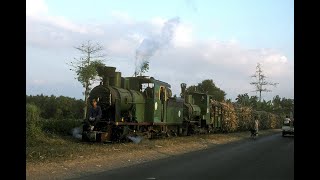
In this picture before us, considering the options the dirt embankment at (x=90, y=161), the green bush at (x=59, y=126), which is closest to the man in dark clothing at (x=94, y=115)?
the dirt embankment at (x=90, y=161)

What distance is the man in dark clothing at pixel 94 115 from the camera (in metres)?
19.0

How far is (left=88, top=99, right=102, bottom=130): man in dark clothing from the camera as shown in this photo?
1895cm

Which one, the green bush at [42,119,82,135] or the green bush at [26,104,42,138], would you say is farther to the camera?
the green bush at [42,119,82,135]

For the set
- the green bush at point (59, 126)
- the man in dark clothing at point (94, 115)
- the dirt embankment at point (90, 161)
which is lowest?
the dirt embankment at point (90, 161)

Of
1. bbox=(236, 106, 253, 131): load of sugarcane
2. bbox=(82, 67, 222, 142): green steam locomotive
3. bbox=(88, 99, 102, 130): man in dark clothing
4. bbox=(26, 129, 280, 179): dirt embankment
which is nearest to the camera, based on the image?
bbox=(26, 129, 280, 179): dirt embankment

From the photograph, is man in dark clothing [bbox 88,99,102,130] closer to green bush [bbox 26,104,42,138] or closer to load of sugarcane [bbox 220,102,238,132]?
green bush [bbox 26,104,42,138]

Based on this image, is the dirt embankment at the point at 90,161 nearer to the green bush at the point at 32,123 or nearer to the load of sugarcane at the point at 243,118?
the green bush at the point at 32,123

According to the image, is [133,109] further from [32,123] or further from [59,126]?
[32,123]

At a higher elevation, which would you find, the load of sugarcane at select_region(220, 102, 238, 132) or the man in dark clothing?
the man in dark clothing

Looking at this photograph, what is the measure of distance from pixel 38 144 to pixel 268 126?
162ft

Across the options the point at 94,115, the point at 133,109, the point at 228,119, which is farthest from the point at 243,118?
the point at 94,115

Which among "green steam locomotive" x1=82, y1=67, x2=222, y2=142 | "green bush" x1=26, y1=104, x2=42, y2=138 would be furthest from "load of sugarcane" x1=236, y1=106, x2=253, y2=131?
"green bush" x1=26, y1=104, x2=42, y2=138
